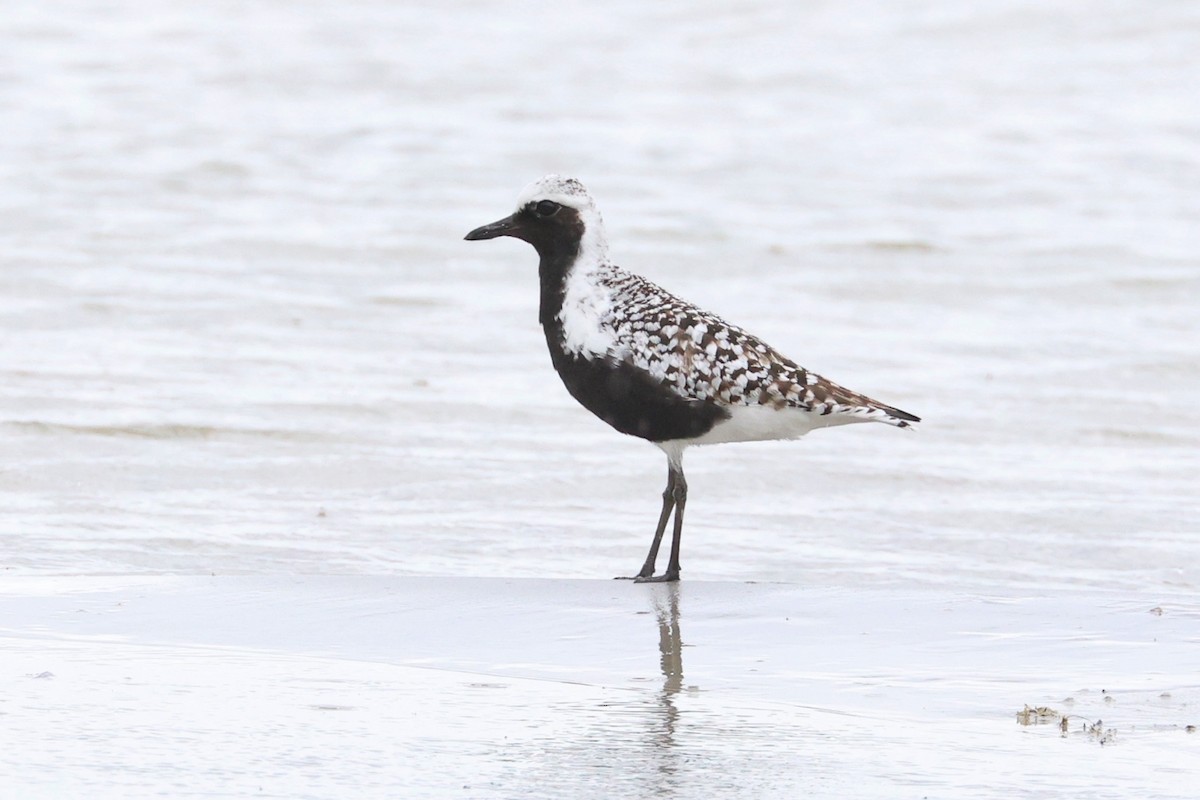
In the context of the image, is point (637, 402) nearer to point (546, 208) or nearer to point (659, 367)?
point (659, 367)

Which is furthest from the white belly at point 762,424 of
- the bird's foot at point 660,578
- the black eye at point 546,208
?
the black eye at point 546,208

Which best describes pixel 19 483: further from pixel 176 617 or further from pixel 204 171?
pixel 204 171

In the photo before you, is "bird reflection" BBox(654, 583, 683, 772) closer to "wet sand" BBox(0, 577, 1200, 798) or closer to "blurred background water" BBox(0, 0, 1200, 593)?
"wet sand" BBox(0, 577, 1200, 798)

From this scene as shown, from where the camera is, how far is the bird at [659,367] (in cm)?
704

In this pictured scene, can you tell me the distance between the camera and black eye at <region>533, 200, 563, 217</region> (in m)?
7.43

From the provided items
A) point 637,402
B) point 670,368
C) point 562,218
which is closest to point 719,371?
point 670,368

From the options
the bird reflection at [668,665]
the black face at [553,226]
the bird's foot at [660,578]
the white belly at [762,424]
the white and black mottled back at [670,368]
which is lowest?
the bird's foot at [660,578]

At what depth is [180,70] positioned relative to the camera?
24.2m

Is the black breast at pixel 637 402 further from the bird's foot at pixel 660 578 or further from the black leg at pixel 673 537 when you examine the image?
the bird's foot at pixel 660 578

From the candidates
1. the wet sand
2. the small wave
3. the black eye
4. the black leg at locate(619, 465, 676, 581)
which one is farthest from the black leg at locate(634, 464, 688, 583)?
the small wave

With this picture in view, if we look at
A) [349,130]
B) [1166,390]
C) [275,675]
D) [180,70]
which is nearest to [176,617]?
[275,675]

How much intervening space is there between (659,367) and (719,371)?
22cm

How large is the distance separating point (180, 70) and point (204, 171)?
5.92 metres

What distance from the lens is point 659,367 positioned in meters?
7.04
